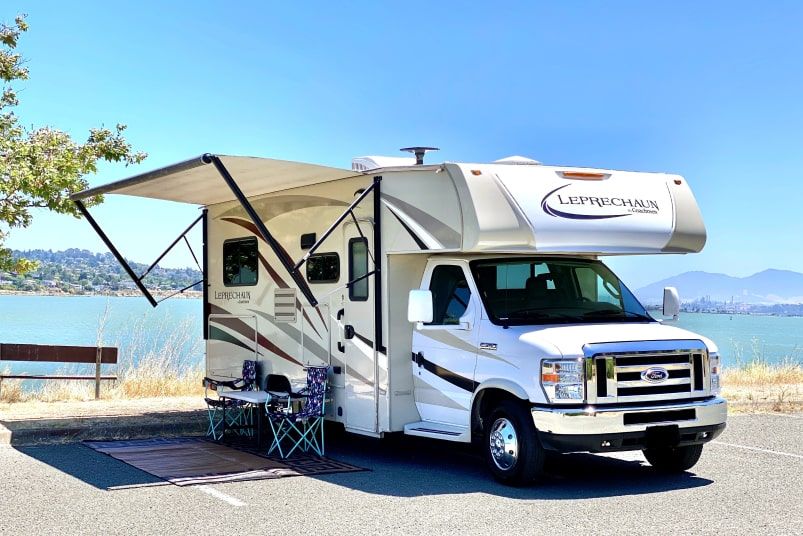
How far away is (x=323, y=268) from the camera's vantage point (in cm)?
1124

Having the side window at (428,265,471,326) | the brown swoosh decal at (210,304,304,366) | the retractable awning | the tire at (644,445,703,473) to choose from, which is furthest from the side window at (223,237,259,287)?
the tire at (644,445,703,473)

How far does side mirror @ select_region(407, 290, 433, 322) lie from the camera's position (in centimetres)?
949

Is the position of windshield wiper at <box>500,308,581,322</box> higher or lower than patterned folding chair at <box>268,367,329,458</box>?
higher

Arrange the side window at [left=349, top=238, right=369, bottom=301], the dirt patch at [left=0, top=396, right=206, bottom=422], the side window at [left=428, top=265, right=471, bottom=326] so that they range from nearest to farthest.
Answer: the side window at [left=428, top=265, right=471, bottom=326] < the side window at [left=349, top=238, right=369, bottom=301] < the dirt patch at [left=0, top=396, right=206, bottom=422]

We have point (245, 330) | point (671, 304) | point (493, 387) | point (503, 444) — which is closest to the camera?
point (503, 444)

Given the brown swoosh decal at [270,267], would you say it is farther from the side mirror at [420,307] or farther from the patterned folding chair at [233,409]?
the side mirror at [420,307]

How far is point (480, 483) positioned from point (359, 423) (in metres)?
1.74

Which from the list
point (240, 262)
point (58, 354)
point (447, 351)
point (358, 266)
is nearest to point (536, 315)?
point (447, 351)

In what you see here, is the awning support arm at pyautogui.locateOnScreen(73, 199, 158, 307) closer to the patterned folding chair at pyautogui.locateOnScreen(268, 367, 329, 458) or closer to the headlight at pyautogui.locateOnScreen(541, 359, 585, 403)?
the patterned folding chair at pyautogui.locateOnScreen(268, 367, 329, 458)

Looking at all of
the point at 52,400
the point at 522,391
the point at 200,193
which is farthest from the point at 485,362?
the point at 52,400

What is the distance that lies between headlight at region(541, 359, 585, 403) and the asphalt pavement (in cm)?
82

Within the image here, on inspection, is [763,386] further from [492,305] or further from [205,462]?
[205,462]

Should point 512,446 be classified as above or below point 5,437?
above

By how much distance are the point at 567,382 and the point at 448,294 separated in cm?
180
